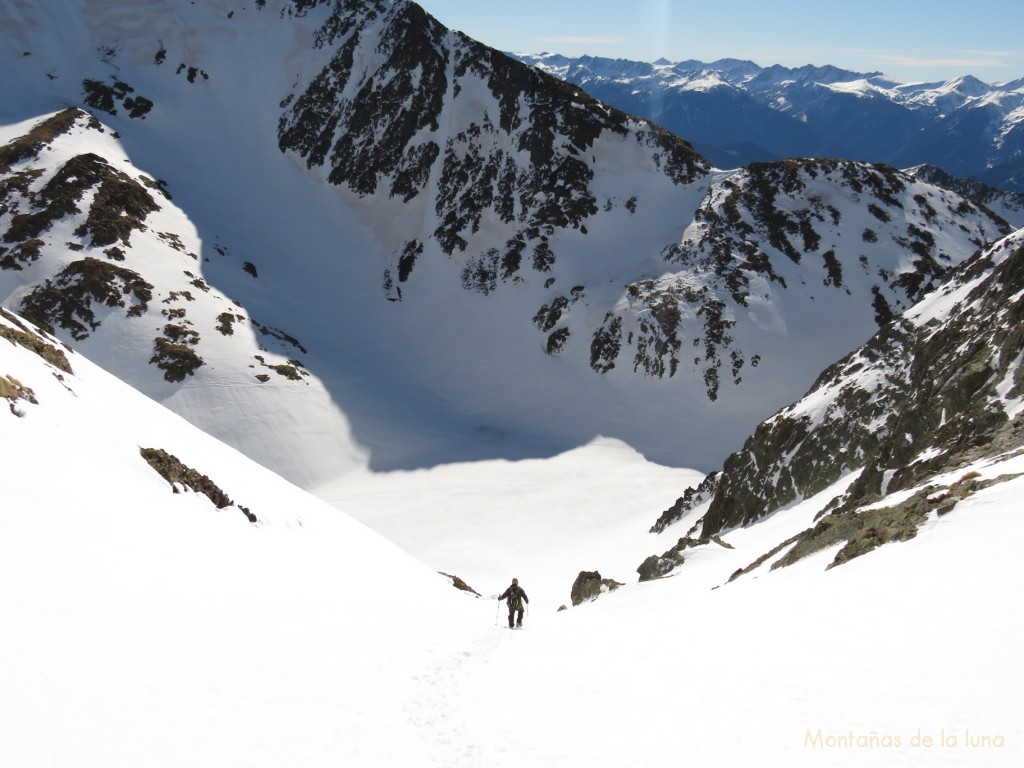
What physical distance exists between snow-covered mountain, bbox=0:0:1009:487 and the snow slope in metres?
41.8

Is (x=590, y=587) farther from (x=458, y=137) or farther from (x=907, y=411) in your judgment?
(x=458, y=137)

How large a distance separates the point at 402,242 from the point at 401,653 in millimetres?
80094

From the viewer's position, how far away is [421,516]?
4716 centimetres

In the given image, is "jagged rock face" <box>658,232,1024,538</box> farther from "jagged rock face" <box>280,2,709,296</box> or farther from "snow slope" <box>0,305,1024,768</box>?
"jagged rock face" <box>280,2,709,296</box>

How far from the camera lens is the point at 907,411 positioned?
2794 cm

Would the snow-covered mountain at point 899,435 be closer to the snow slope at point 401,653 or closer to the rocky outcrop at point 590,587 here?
the snow slope at point 401,653

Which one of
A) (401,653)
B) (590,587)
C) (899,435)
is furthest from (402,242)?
(401,653)

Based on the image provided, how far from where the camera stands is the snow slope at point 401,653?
7.22 m

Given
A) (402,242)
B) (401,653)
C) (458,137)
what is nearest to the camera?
(401,653)

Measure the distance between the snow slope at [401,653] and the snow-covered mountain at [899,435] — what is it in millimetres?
1971

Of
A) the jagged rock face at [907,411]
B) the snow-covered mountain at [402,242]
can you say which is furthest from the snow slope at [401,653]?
the snow-covered mountain at [402,242]

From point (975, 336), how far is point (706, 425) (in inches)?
1372

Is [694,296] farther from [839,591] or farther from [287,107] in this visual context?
[287,107]

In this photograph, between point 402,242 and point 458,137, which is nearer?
point 402,242
